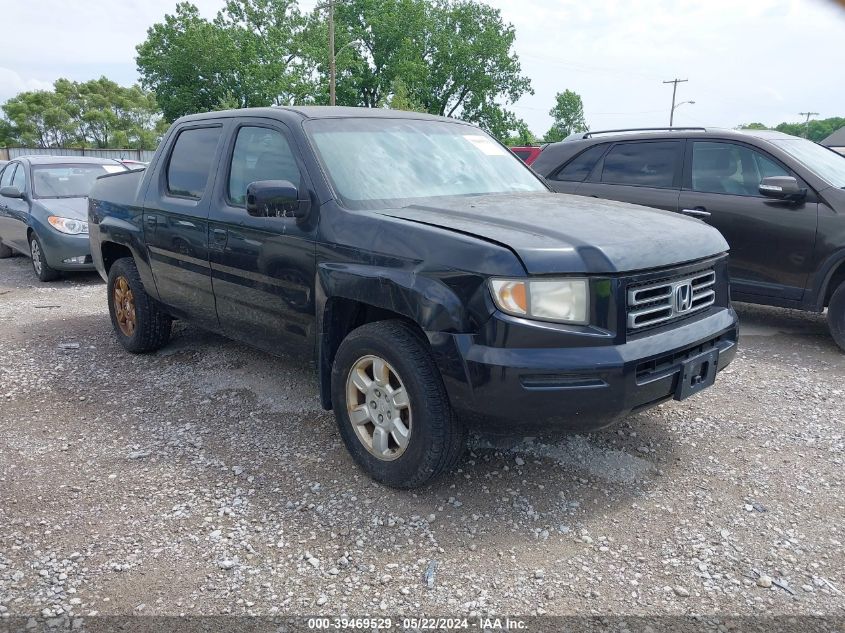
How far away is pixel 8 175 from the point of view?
33.3 ft

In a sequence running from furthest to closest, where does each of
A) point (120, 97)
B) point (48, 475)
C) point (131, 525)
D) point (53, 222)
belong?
point (120, 97) → point (53, 222) → point (48, 475) → point (131, 525)

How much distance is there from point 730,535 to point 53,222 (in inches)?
330

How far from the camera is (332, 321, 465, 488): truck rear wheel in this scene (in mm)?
2996

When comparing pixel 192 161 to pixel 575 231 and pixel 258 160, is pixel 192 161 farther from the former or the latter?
pixel 575 231

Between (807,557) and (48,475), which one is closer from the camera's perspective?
(807,557)

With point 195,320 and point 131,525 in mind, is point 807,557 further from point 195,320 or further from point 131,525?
point 195,320

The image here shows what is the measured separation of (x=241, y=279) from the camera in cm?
404

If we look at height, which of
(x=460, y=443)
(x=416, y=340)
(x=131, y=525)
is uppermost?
(x=416, y=340)

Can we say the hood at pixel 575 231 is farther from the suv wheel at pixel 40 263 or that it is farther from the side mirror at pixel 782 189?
the suv wheel at pixel 40 263

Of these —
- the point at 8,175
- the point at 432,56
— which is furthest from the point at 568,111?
the point at 8,175

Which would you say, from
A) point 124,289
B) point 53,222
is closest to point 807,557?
point 124,289

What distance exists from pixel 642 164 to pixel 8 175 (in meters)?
8.96

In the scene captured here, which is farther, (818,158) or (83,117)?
(83,117)

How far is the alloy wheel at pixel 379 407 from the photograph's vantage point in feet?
10.4
